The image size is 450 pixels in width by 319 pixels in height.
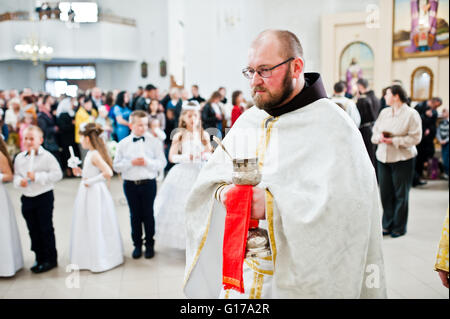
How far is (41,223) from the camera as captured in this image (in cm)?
453

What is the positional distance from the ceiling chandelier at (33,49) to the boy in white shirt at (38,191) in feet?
54.6

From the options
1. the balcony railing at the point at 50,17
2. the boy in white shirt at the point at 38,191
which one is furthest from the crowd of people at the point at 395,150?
the balcony railing at the point at 50,17

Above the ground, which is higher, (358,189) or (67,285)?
(358,189)

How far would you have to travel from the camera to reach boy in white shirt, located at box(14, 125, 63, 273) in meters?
4.43

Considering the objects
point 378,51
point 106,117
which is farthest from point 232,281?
point 378,51

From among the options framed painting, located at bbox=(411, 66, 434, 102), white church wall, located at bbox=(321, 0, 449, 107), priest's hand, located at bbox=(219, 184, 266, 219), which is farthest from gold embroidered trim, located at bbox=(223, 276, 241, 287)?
white church wall, located at bbox=(321, 0, 449, 107)

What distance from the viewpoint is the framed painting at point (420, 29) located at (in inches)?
495

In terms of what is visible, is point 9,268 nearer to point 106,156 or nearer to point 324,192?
point 106,156

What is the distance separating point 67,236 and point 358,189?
4.94 metres

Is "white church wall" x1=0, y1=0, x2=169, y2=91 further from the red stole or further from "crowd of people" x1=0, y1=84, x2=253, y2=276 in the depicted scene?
the red stole

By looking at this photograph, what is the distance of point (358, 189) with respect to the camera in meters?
1.81

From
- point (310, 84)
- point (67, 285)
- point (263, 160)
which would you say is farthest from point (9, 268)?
point (310, 84)

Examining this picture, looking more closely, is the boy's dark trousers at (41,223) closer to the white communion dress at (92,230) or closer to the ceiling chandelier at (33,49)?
the white communion dress at (92,230)
